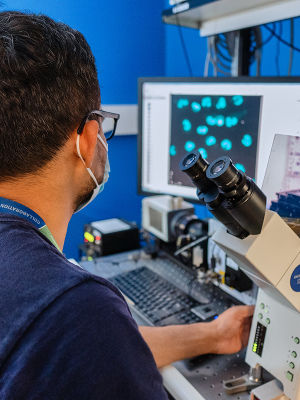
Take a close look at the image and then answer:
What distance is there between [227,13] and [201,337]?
1.17 m

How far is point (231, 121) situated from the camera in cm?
122

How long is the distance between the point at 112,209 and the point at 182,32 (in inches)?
44.6

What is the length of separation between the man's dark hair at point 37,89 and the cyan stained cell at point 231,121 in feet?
2.06

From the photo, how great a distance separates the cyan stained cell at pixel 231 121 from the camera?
3.95ft

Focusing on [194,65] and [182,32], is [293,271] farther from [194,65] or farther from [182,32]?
[182,32]

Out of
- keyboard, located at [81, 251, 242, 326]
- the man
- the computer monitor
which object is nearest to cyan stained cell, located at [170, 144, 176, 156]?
the computer monitor

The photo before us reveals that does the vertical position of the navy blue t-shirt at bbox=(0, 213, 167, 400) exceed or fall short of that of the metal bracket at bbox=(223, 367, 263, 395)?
it exceeds it

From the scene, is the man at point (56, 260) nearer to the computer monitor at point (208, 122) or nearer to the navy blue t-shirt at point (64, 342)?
the navy blue t-shirt at point (64, 342)

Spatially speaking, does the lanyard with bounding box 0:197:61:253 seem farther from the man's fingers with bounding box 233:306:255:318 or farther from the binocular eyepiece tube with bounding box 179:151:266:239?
the man's fingers with bounding box 233:306:255:318

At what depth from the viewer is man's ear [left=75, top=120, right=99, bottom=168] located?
0.74 m

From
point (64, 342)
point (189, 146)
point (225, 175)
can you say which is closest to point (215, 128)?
point (189, 146)

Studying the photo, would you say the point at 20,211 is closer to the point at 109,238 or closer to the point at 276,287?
the point at 276,287

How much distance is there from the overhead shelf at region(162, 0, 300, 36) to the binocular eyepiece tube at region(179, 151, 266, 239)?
79cm

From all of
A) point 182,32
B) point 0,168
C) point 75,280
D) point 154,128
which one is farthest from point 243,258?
point 182,32
